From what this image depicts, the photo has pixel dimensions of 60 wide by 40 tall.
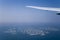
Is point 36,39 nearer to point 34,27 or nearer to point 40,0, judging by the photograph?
point 34,27

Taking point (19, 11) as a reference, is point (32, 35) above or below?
below

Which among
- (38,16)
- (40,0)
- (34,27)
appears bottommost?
(34,27)

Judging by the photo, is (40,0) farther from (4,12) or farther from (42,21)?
(4,12)

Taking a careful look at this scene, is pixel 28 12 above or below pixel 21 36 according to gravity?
above

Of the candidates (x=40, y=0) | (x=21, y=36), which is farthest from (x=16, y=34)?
(x=40, y=0)

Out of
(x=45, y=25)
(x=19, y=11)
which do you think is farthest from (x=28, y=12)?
(x=45, y=25)

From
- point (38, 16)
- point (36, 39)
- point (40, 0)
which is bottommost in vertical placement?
point (36, 39)

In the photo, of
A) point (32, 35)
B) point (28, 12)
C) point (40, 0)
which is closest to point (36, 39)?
point (32, 35)

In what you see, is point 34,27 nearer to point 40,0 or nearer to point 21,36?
point 21,36
